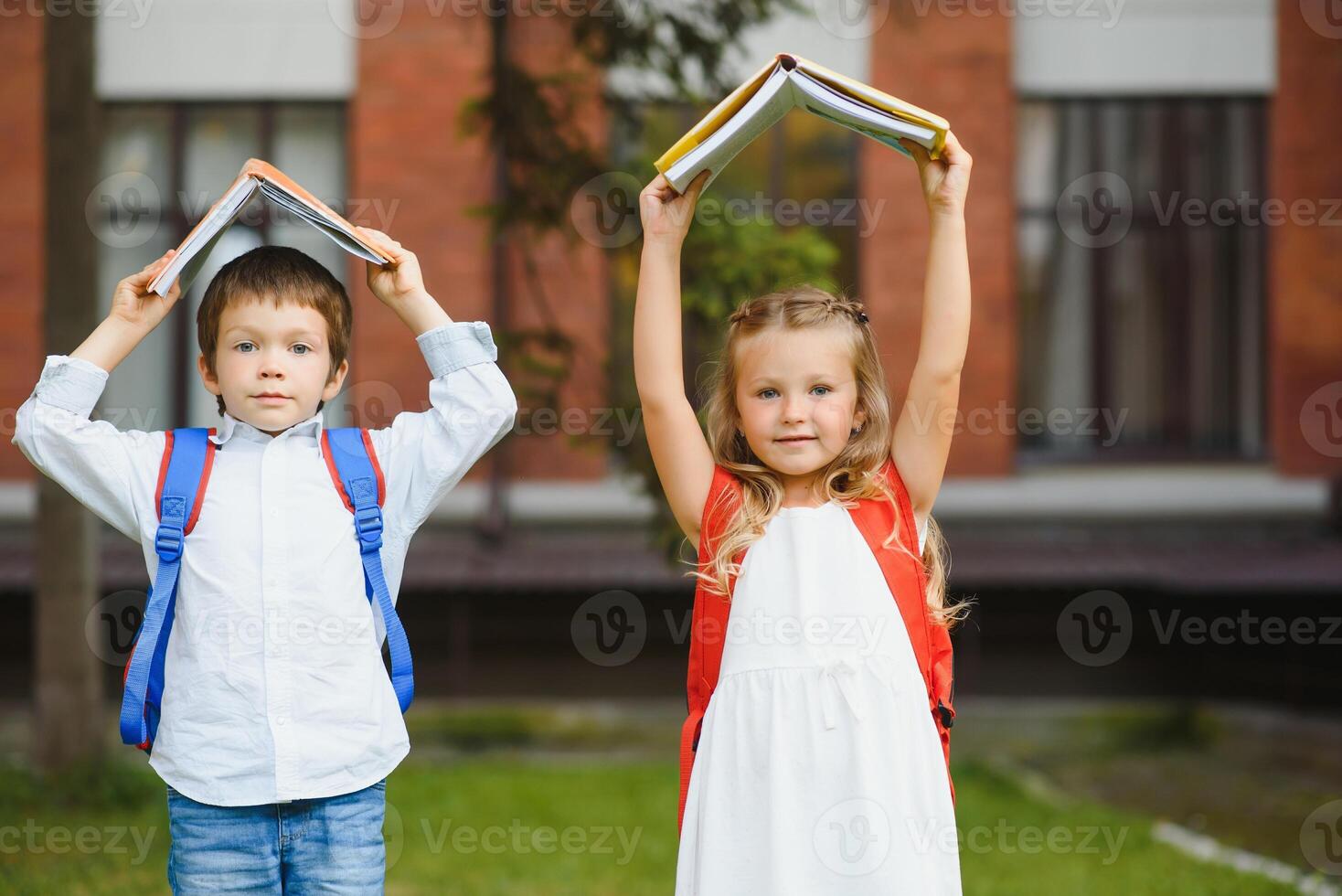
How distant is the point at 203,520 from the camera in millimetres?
2326

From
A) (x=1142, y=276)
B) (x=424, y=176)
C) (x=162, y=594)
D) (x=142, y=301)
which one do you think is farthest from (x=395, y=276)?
(x=1142, y=276)

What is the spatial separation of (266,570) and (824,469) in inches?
39.5

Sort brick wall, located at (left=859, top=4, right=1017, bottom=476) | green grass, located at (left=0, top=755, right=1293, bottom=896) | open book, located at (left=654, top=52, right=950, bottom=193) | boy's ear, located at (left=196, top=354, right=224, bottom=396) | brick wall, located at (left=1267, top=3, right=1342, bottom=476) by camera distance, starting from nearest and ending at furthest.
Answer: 1. open book, located at (left=654, top=52, right=950, bottom=193)
2. boy's ear, located at (left=196, top=354, right=224, bottom=396)
3. green grass, located at (left=0, top=755, right=1293, bottom=896)
4. brick wall, located at (left=859, top=4, right=1017, bottom=476)
5. brick wall, located at (left=1267, top=3, right=1342, bottom=476)

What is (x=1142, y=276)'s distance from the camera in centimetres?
862

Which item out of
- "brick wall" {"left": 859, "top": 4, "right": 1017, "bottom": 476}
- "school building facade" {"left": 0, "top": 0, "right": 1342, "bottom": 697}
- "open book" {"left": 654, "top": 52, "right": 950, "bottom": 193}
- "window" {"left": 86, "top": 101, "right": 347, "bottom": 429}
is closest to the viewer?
"open book" {"left": 654, "top": 52, "right": 950, "bottom": 193}

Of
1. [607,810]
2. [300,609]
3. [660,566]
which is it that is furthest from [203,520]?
[660,566]

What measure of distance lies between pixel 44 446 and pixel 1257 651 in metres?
7.07

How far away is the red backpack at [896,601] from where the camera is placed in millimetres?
2352

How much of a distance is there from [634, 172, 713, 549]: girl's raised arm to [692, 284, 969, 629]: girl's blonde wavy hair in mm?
76

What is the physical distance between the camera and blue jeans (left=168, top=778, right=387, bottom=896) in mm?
2250

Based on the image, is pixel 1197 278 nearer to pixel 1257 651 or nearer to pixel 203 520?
pixel 1257 651

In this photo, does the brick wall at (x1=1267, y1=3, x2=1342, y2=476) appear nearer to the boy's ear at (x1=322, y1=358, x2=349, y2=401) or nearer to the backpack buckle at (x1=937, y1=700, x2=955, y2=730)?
the backpack buckle at (x1=937, y1=700, x2=955, y2=730)

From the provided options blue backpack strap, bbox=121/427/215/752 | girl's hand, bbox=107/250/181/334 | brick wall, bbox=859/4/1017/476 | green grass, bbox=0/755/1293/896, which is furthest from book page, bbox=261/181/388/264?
brick wall, bbox=859/4/1017/476

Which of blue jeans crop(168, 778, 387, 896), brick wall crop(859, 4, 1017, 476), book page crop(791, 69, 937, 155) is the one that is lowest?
blue jeans crop(168, 778, 387, 896)
